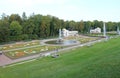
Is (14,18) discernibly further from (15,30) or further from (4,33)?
(4,33)

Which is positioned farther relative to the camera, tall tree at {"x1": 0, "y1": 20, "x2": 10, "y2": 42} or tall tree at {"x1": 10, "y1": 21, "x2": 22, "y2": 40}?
tall tree at {"x1": 10, "y1": 21, "x2": 22, "y2": 40}

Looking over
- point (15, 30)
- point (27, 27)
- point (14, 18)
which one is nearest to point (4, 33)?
point (15, 30)

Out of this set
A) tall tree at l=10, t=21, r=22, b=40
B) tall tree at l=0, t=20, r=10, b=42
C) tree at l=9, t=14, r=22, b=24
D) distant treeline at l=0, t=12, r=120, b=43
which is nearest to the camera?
tall tree at l=0, t=20, r=10, b=42

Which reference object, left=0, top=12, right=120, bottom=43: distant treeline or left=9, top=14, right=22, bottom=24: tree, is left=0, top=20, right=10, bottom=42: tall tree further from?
left=9, top=14, right=22, bottom=24: tree

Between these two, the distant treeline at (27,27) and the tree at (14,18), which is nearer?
the distant treeline at (27,27)

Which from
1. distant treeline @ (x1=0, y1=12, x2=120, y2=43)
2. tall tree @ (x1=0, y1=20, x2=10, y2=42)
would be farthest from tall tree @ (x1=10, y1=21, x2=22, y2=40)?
tall tree @ (x1=0, y1=20, x2=10, y2=42)

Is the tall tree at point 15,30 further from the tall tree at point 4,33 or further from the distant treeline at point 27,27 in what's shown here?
the tall tree at point 4,33

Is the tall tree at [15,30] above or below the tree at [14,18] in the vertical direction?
below

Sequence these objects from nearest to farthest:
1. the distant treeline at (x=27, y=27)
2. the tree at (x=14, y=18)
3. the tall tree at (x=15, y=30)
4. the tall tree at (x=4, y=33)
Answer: the tall tree at (x=4, y=33), the distant treeline at (x=27, y=27), the tall tree at (x=15, y=30), the tree at (x=14, y=18)

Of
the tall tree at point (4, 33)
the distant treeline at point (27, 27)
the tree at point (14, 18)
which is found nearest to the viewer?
the tall tree at point (4, 33)

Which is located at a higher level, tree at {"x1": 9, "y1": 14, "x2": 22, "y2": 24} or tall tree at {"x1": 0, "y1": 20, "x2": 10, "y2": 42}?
tree at {"x1": 9, "y1": 14, "x2": 22, "y2": 24}

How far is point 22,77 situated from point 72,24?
82098 mm

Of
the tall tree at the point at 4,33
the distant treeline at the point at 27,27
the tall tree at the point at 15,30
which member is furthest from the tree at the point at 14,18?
the tall tree at the point at 4,33

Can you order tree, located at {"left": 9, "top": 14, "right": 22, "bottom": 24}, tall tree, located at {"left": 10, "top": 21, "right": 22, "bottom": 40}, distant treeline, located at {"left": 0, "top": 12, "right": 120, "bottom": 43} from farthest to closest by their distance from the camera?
tree, located at {"left": 9, "top": 14, "right": 22, "bottom": 24} → tall tree, located at {"left": 10, "top": 21, "right": 22, "bottom": 40} → distant treeline, located at {"left": 0, "top": 12, "right": 120, "bottom": 43}
